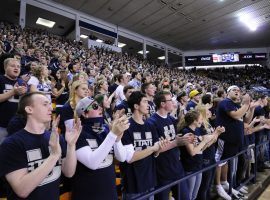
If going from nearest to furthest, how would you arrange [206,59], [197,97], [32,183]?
1. [32,183]
2. [197,97]
3. [206,59]

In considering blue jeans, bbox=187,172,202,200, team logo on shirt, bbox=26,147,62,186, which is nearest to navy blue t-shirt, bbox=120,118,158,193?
blue jeans, bbox=187,172,202,200

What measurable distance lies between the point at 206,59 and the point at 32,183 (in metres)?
28.3

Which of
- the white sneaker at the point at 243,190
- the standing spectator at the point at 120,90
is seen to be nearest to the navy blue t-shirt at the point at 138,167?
the standing spectator at the point at 120,90

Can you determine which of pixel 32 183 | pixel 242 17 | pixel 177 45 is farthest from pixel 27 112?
pixel 177 45

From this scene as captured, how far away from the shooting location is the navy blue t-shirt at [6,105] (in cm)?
294

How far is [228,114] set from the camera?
416 cm

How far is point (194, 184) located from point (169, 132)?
804 mm

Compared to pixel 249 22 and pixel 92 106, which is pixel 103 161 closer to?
pixel 92 106

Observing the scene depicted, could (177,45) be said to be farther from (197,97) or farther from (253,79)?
(197,97)

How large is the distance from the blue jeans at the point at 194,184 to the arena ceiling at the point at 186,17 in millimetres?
13602

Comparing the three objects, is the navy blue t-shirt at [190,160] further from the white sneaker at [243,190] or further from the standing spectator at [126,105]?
the white sneaker at [243,190]

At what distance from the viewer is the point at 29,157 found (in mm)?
1593

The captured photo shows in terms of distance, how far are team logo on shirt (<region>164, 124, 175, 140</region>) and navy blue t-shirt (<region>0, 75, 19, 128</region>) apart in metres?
1.76

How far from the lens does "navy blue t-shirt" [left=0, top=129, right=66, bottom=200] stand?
4.99 ft
